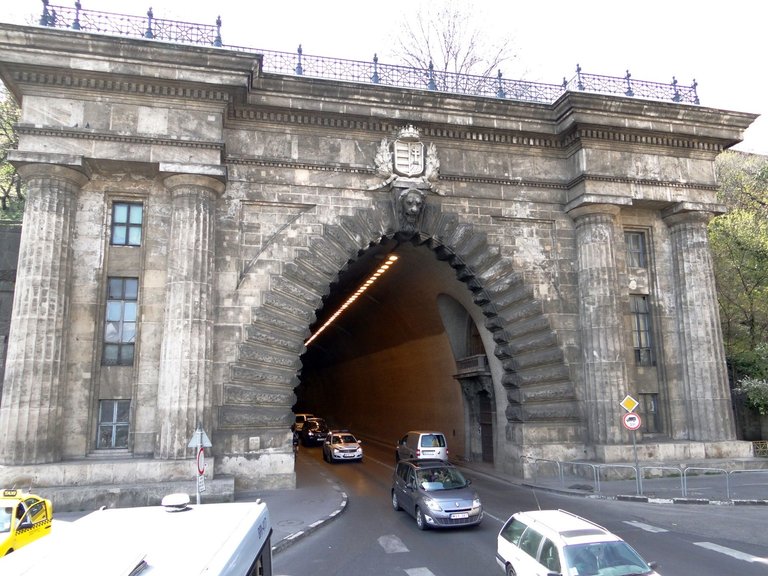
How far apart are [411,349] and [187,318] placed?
1753 cm

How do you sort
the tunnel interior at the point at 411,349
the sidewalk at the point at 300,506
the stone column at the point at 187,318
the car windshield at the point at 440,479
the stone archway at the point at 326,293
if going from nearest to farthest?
the sidewalk at the point at 300,506 → the car windshield at the point at 440,479 → the stone column at the point at 187,318 → the stone archway at the point at 326,293 → the tunnel interior at the point at 411,349

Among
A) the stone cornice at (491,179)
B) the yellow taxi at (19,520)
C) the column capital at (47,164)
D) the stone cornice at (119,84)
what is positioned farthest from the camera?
the stone cornice at (491,179)

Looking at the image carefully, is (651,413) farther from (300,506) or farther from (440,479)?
(300,506)

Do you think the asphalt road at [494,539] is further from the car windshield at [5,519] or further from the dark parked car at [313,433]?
the dark parked car at [313,433]

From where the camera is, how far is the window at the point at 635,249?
2272 centimetres

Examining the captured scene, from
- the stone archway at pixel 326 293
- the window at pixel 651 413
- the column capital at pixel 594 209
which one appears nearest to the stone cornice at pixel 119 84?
the stone archway at pixel 326 293

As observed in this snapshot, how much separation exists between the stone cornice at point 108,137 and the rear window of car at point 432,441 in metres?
12.9

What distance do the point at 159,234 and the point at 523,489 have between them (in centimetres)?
1413

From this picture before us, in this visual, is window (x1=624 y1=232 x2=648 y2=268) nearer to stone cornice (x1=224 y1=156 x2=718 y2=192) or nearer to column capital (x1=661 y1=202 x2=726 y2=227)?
column capital (x1=661 y1=202 x2=726 y2=227)

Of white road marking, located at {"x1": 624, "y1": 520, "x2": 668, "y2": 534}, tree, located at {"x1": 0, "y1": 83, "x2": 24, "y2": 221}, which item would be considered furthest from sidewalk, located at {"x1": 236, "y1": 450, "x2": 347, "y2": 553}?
tree, located at {"x1": 0, "y1": 83, "x2": 24, "y2": 221}

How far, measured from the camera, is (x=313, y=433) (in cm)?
3731

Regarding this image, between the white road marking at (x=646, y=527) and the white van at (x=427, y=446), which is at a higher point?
the white van at (x=427, y=446)

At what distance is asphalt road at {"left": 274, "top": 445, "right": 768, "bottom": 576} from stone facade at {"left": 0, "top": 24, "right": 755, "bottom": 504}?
386 cm

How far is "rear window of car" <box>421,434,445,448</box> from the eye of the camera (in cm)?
2225
